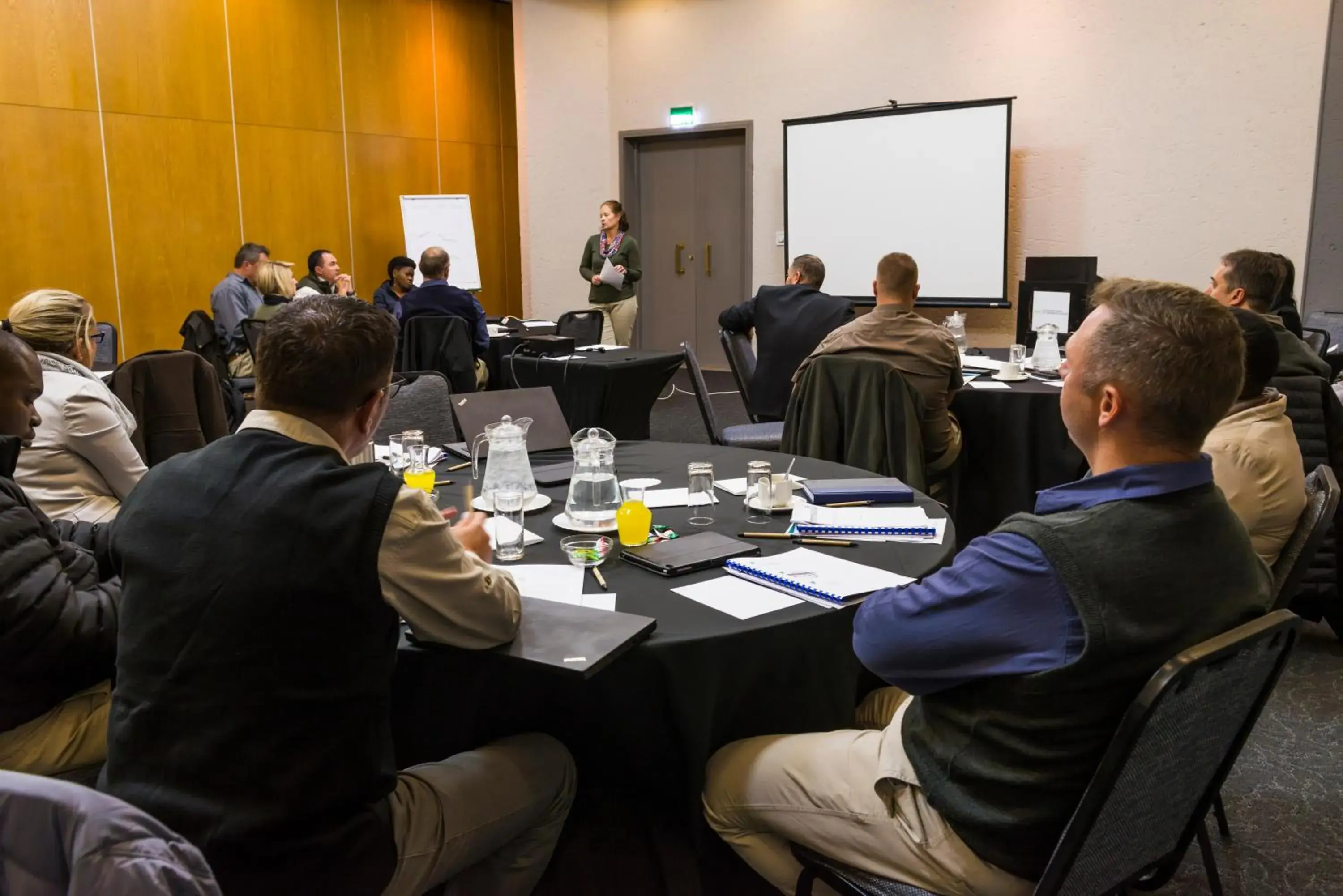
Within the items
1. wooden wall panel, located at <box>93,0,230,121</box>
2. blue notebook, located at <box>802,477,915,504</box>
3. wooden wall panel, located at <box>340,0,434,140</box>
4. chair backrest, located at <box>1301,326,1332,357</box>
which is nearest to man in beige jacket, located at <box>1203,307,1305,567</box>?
blue notebook, located at <box>802,477,915,504</box>

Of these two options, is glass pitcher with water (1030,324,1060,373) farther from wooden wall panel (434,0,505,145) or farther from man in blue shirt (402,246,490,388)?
wooden wall panel (434,0,505,145)

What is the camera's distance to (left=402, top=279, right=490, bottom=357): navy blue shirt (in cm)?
638

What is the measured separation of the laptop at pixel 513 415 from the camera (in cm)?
284

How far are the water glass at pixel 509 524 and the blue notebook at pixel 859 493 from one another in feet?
2.40

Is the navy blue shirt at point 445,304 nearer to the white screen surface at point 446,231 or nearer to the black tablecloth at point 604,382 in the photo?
the black tablecloth at point 604,382

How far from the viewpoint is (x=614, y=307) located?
8.70 meters

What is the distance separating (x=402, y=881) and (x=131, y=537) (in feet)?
2.08

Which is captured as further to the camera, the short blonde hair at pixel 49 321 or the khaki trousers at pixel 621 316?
the khaki trousers at pixel 621 316

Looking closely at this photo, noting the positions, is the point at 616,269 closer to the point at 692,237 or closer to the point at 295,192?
the point at 692,237

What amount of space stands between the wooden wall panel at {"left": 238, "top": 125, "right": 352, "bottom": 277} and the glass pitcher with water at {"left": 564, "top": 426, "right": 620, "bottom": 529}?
6.93 metres

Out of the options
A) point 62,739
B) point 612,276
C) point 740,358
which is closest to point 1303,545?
point 62,739

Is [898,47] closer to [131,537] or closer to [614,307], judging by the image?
[614,307]

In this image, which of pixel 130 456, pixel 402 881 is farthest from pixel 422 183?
pixel 402 881

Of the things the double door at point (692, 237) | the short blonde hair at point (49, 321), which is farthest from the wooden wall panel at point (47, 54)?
the short blonde hair at point (49, 321)
